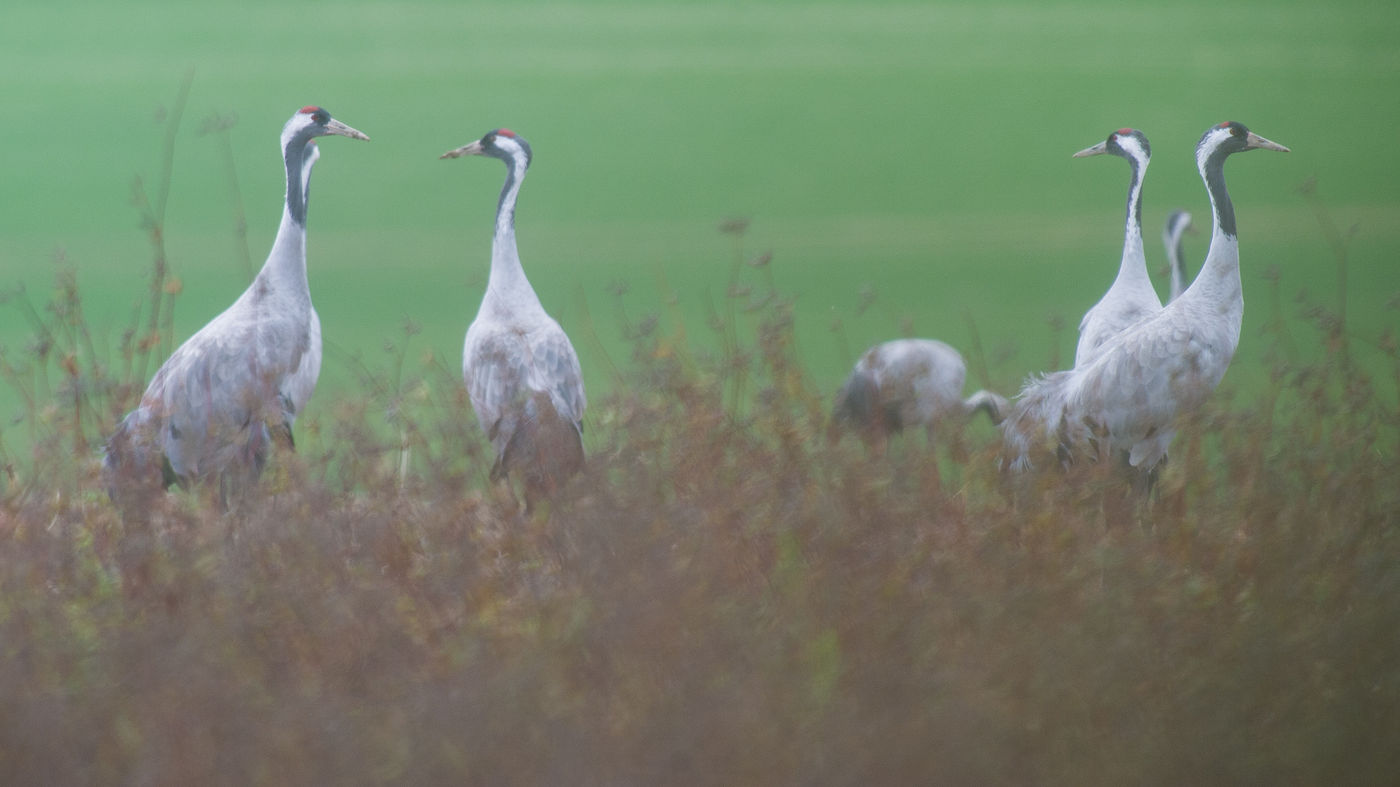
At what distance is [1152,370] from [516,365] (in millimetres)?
1568

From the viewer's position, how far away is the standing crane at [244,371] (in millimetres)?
2936

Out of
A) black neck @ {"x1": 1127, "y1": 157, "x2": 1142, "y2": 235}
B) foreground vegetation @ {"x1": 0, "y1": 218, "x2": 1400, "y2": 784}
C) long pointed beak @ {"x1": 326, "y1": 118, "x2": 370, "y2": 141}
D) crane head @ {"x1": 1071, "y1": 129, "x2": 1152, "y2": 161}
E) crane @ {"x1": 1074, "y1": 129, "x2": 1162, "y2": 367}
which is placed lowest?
foreground vegetation @ {"x1": 0, "y1": 218, "x2": 1400, "y2": 784}

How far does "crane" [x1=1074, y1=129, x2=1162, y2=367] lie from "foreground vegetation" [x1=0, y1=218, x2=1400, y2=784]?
101 cm

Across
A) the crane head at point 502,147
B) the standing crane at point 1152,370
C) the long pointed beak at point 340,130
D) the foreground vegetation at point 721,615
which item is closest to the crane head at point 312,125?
the long pointed beak at point 340,130

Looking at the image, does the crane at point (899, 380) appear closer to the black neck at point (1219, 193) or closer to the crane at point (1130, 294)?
the crane at point (1130, 294)

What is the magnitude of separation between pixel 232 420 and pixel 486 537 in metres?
1.08

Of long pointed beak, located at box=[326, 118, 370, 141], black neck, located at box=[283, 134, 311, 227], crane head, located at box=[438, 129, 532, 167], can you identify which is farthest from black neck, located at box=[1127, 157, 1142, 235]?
black neck, located at box=[283, 134, 311, 227]

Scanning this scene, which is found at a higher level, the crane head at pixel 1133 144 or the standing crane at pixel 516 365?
the crane head at pixel 1133 144

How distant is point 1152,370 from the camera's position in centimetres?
321

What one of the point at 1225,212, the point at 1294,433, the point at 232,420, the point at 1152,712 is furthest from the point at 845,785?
the point at 1225,212

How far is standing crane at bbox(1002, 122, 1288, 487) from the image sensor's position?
10.5 feet

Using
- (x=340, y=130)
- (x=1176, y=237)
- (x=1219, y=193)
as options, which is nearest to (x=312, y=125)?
(x=340, y=130)

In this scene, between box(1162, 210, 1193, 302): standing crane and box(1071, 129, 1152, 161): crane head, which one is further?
box(1162, 210, 1193, 302): standing crane

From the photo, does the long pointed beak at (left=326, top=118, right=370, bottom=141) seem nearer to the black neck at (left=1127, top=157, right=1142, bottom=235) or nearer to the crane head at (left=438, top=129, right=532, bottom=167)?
the crane head at (left=438, top=129, right=532, bottom=167)
